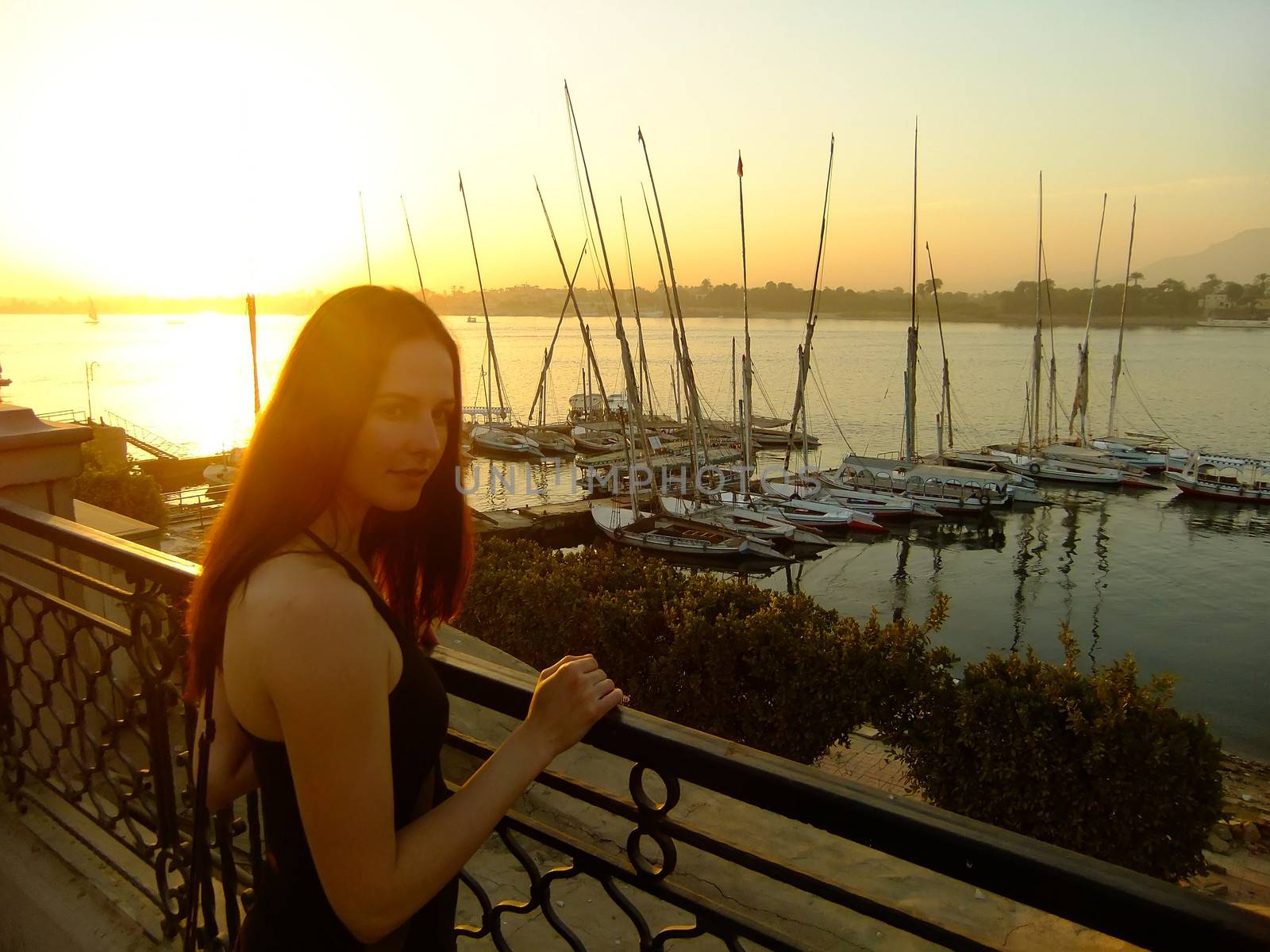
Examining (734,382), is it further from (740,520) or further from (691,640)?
(691,640)

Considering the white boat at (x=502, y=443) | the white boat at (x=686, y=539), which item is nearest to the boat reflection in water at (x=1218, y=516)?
the white boat at (x=686, y=539)

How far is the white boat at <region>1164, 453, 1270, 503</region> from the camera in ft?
137

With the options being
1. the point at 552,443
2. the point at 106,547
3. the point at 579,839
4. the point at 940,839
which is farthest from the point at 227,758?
the point at 552,443

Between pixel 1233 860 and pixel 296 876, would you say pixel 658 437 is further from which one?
pixel 296 876

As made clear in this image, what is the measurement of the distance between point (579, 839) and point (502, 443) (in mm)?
51985

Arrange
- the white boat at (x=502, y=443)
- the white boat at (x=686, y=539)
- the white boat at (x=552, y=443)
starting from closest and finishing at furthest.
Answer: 1. the white boat at (x=686, y=539)
2. the white boat at (x=502, y=443)
3. the white boat at (x=552, y=443)

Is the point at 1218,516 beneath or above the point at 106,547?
beneath

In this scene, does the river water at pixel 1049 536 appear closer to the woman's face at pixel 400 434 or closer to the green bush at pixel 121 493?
the woman's face at pixel 400 434

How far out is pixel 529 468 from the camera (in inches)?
2016

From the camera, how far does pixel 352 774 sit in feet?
3.98

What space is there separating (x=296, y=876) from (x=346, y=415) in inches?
33.2

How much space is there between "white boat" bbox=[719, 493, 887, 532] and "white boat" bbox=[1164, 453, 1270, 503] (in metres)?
19.1

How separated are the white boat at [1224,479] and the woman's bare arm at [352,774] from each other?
50955 millimetres

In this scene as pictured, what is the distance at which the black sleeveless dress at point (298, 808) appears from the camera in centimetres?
138
